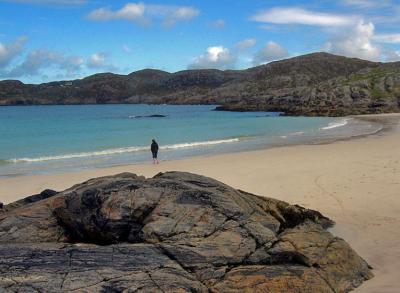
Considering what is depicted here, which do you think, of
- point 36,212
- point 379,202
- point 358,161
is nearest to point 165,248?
point 36,212

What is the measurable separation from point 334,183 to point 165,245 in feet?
41.3

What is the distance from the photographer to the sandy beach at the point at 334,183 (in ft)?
38.6

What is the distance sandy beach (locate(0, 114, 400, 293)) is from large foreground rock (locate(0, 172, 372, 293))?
4.59 ft

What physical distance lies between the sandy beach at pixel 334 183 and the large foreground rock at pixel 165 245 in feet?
4.59

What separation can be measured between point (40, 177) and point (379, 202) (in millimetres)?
17764

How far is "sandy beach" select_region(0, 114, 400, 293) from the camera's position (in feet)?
38.6

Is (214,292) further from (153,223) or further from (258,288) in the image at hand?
(153,223)

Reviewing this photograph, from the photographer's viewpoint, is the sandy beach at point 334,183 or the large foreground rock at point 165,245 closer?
the large foreground rock at point 165,245

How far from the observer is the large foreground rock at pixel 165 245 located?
7680mm

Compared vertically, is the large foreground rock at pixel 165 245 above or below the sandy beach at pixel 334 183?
above

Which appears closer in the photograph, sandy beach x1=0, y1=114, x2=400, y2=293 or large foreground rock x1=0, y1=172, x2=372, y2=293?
large foreground rock x1=0, y1=172, x2=372, y2=293

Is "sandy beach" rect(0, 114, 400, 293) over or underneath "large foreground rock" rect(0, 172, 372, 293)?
underneath

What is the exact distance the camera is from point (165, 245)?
8.39 m

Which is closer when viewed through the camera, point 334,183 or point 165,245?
point 165,245
